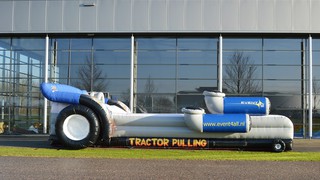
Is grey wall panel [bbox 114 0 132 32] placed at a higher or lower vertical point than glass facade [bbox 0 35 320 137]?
higher

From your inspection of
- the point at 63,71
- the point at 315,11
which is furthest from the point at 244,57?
the point at 63,71

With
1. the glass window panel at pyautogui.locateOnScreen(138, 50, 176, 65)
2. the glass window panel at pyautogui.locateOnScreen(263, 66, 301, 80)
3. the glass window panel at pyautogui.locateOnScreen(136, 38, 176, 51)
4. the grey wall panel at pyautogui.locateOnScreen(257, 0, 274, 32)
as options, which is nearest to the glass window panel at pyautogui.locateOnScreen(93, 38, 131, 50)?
the glass window panel at pyautogui.locateOnScreen(136, 38, 176, 51)

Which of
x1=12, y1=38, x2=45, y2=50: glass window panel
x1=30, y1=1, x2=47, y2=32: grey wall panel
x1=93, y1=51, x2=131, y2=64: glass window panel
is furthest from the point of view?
x1=12, y1=38, x2=45, y2=50: glass window panel

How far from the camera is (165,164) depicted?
408 inches

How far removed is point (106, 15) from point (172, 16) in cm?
315

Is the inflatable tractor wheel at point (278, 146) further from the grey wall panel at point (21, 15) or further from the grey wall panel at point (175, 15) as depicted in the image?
the grey wall panel at point (21, 15)

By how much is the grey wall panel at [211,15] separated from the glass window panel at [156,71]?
285 centimetres

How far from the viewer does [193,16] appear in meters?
20.4

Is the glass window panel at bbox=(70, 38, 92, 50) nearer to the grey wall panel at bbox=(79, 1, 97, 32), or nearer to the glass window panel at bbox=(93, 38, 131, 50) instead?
the glass window panel at bbox=(93, 38, 131, 50)

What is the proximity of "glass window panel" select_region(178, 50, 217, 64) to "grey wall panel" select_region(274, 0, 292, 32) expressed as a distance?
337 cm

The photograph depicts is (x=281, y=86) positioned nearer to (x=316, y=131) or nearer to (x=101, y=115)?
(x=316, y=131)

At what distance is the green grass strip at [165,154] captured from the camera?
1182 cm

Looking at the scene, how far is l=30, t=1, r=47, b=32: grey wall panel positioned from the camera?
21109mm

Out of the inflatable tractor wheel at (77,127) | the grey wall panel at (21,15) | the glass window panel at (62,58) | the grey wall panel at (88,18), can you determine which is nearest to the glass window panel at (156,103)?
the grey wall panel at (88,18)
